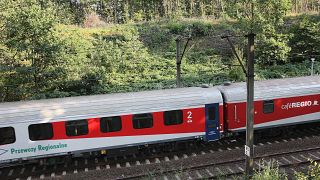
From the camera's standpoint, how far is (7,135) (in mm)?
15562

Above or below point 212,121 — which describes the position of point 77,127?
above

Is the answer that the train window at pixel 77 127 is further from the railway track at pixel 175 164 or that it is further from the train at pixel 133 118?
the railway track at pixel 175 164

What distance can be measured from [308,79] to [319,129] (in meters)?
3.10

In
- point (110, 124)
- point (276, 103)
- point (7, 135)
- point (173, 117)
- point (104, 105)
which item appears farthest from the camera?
point (276, 103)

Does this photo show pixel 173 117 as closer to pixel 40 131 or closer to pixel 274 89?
pixel 274 89

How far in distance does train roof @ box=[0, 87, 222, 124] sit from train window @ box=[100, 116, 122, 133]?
19cm

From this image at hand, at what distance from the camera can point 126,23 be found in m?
41.8

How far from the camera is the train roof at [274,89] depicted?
1827 centimetres

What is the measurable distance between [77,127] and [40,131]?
1531 mm

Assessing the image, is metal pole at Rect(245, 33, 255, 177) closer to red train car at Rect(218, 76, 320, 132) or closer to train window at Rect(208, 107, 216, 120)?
train window at Rect(208, 107, 216, 120)

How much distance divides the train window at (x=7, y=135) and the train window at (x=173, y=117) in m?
6.53

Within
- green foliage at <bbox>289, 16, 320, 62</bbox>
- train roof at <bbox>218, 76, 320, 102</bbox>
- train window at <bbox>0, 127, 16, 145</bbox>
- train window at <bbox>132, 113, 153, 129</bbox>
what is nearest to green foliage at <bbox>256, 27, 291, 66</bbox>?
green foliage at <bbox>289, 16, 320, 62</bbox>

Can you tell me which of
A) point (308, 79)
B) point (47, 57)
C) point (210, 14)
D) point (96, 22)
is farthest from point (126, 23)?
point (308, 79)

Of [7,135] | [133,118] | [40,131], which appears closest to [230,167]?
[133,118]
